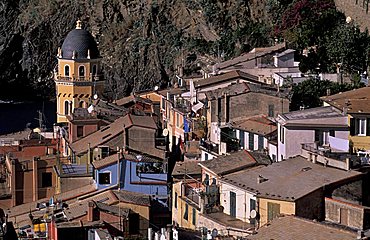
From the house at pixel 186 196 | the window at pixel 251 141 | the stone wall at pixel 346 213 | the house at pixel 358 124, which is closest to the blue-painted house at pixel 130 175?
the house at pixel 186 196

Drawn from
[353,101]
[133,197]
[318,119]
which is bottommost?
[133,197]

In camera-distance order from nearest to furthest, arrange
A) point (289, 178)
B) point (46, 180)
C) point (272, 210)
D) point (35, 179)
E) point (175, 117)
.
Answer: point (272, 210)
point (289, 178)
point (35, 179)
point (46, 180)
point (175, 117)

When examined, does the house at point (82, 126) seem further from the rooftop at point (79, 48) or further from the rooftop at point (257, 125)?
the rooftop at point (79, 48)

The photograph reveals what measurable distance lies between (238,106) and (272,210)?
16.2 metres

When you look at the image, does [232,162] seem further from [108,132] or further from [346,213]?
[108,132]

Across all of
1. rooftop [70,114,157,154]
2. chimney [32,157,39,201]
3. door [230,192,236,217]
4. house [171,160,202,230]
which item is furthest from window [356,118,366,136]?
chimney [32,157,39,201]

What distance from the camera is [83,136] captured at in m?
53.1

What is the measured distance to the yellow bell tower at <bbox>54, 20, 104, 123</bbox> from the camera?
211 ft

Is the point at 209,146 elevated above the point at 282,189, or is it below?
below

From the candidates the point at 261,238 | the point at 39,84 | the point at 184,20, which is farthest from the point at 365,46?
the point at 39,84

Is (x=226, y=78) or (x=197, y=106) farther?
(x=226, y=78)

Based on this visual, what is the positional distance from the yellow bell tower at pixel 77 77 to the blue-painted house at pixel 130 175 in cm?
1781

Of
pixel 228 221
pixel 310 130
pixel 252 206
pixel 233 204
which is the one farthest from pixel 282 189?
pixel 310 130

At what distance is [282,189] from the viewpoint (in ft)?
110
